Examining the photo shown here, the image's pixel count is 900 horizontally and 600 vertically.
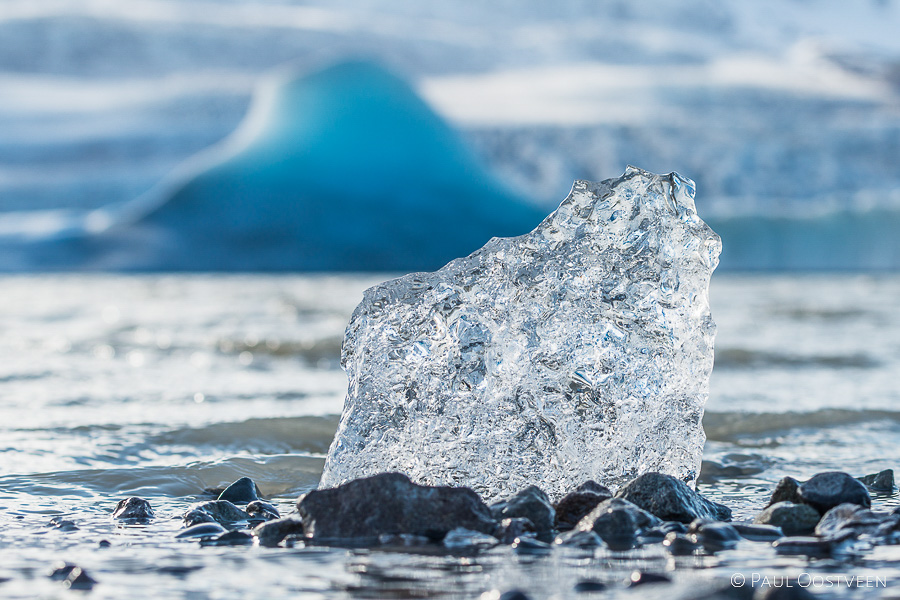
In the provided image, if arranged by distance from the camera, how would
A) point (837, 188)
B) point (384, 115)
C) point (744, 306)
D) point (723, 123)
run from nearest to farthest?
1. point (744, 306)
2. point (384, 115)
3. point (837, 188)
4. point (723, 123)

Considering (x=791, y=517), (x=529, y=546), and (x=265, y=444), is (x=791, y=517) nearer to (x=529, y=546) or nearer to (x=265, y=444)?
(x=529, y=546)

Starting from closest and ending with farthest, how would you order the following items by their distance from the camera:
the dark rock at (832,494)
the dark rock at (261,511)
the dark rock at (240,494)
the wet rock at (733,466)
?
1. the dark rock at (832,494)
2. the dark rock at (261,511)
3. the dark rock at (240,494)
4. the wet rock at (733,466)

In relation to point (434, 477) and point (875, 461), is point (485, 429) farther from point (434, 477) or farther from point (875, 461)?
point (875, 461)

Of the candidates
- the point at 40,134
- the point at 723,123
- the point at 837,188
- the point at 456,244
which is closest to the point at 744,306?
the point at 456,244

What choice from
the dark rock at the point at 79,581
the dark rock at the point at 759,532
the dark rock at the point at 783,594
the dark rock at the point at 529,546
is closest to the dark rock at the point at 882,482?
the dark rock at the point at 759,532

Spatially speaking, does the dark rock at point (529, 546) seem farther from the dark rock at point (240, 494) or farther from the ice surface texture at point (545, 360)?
the dark rock at point (240, 494)

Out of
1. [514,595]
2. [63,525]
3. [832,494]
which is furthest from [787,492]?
[63,525]
